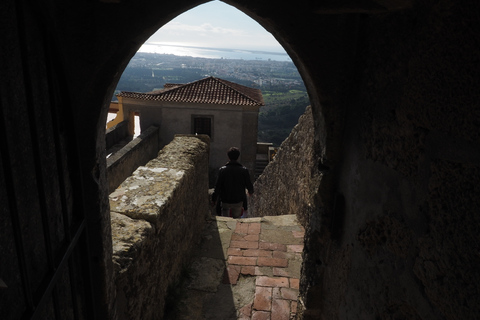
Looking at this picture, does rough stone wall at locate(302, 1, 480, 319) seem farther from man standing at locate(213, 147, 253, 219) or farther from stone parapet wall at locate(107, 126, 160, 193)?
stone parapet wall at locate(107, 126, 160, 193)

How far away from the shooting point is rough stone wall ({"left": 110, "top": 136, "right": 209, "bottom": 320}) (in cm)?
242

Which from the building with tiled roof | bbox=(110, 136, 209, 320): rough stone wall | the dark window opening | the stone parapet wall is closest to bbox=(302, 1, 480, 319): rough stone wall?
bbox=(110, 136, 209, 320): rough stone wall

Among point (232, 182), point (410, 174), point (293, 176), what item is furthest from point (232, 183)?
point (410, 174)

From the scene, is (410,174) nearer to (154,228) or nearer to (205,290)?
(154,228)

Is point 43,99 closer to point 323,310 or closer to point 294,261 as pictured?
point 323,310

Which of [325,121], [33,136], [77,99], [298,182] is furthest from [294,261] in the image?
[33,136]

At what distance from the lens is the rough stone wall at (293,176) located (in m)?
4.88

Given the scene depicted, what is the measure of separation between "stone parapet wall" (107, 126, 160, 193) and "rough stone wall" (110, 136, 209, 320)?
18.2 ft

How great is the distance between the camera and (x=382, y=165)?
170 cm

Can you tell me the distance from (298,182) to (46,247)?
4.24 m

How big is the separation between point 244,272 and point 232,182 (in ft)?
4.88

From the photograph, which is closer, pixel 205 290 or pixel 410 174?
pixel 410 174

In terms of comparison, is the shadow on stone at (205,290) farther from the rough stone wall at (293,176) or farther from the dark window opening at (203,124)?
the dark window opening at (203,124)

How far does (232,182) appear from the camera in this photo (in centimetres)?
510
